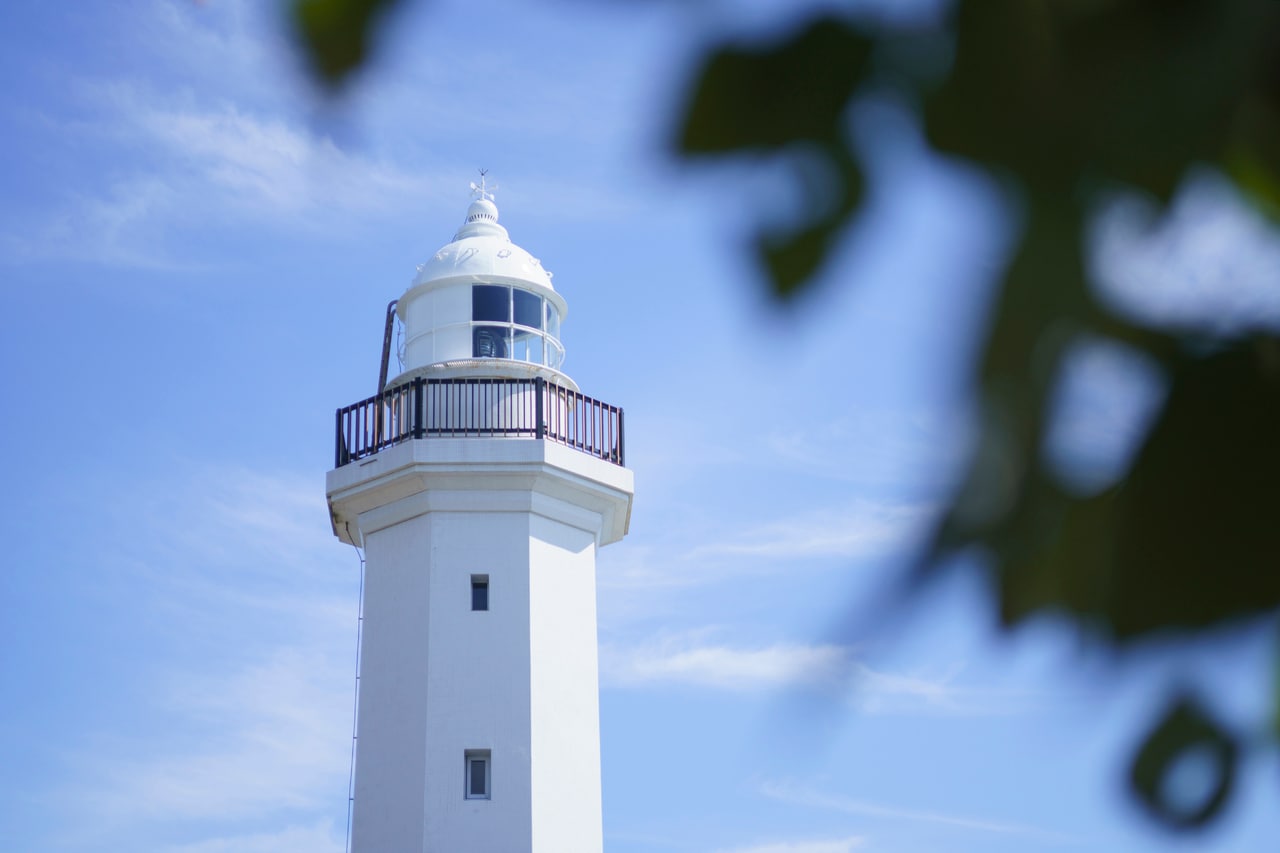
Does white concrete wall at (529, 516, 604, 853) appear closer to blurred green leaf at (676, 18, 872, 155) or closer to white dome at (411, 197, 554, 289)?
white dome at (411, 197, 554, 289)

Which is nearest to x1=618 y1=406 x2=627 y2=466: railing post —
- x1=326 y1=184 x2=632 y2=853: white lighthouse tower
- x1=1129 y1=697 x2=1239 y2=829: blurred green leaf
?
x1=326 y1=184 x2=632 y2=853: white lighthouse tower

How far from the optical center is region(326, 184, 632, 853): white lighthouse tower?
18797mm

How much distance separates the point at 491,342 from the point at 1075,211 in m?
20.6

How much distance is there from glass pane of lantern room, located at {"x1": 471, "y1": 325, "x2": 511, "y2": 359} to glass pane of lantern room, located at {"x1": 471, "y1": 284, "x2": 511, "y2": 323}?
0.49 ft

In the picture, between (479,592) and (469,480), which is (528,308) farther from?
(479,592)

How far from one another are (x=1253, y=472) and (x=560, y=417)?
20.5 m

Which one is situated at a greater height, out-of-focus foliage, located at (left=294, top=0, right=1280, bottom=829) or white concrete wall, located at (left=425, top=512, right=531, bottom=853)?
white concrete wall, located at (left=425, top=512, right=531, bottom=853)

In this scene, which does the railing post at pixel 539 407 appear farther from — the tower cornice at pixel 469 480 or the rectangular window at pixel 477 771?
the rectangular window at pixel 477 771

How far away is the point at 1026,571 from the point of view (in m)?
0.85

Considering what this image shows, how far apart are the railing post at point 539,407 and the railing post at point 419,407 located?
1442 millimetres

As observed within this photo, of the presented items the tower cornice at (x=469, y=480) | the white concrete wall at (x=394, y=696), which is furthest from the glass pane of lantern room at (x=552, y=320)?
the white concrete wall at (x=394, y=696)

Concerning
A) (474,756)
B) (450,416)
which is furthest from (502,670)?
(450,416)

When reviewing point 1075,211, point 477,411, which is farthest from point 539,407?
point 1075,211

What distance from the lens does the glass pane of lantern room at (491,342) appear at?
69.4 ft
